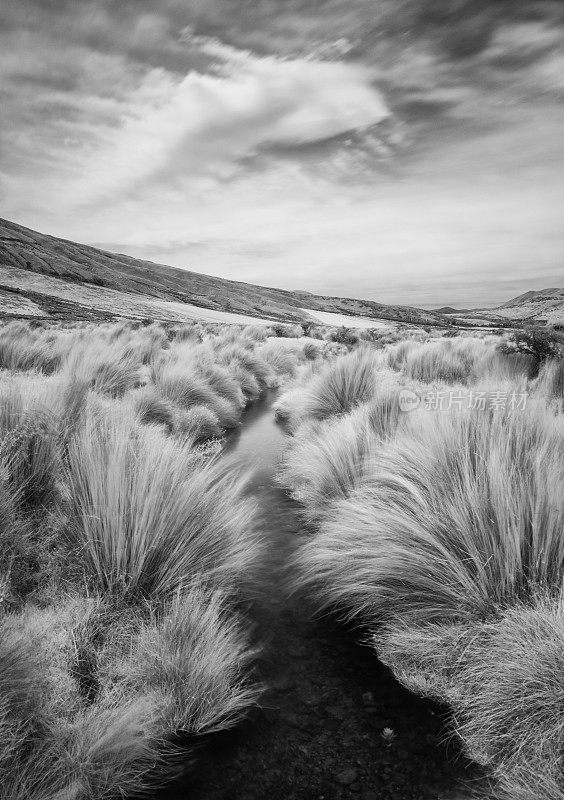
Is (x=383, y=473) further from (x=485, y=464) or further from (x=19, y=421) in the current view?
(x=19, y=421)

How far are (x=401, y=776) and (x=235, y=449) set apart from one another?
155 inches

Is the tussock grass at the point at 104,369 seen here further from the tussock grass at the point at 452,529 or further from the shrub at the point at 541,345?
the shrub at the point at 541,345

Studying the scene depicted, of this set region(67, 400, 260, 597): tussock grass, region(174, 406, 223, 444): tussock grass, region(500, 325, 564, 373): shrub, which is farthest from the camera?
region(500, 325, 564, 373): shrub

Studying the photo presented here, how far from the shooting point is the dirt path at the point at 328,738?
4.84ft

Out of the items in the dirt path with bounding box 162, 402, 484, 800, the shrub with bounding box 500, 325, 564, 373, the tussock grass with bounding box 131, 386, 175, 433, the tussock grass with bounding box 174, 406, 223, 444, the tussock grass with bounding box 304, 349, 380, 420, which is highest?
the shrub with bounding box 500, 325, 564, 373

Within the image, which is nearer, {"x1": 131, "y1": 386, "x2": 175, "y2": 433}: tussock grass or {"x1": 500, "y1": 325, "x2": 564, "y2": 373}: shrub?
{"x1": 131, "y1": 386, "x2": 175, "y2": 433}: tussock grass

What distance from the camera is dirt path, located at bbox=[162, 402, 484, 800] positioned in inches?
58.1

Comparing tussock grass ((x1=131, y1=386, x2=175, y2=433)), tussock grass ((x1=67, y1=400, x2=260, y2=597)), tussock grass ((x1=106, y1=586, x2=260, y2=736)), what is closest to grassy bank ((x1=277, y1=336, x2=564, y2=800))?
tussock grass ((x1=67, y1=400, x2=260, y2=597))

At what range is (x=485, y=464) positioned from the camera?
2.38m

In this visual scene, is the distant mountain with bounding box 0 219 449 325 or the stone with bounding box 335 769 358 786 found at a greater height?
the distant mountain with bounding box 0 219 449 325

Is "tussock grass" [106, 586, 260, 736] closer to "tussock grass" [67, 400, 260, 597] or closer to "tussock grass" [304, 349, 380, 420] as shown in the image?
"tussock grass" [67, 400, 260, 597]

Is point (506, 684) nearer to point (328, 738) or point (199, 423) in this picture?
point (328, 738)

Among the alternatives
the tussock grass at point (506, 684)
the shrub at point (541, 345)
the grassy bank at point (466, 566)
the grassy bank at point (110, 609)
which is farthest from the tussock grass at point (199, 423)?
the shrub at point (541, 345)

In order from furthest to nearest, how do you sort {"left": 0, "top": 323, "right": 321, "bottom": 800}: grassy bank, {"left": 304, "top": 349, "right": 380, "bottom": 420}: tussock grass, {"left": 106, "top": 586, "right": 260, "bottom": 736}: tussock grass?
{"left": 304, "top": 349, "right": 380, "bottom": 420}: tussock grass, {"left": 106, "top": 586, "right": 260, "bottom": 736}: tussock grass, {"left": 0, "top": 323, "right": 321, "bottom": 800}: grassy bank
